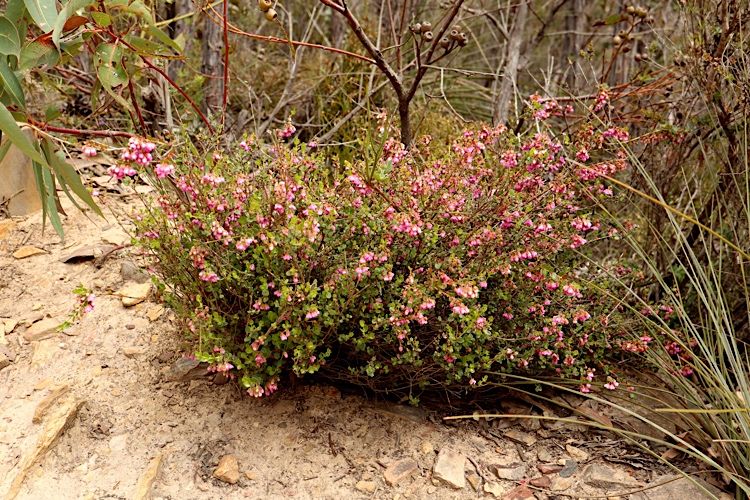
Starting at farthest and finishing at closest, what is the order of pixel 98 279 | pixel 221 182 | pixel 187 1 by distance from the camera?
pixel 187 1
pixel 98 279
pixel 221 182

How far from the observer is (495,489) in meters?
2.13

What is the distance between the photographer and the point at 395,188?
2.33 m

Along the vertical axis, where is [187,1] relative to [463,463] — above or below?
above

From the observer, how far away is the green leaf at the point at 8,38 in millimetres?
1953

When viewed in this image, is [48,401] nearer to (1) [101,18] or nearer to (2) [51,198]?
(2) [51,198]

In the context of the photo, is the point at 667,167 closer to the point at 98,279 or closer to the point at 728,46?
the point at 728,46

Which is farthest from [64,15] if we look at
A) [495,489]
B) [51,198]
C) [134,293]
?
[495,489]

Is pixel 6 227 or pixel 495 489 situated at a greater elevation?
pixel 6 227

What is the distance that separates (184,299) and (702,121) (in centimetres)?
237

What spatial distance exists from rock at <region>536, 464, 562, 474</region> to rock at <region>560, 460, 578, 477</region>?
1cm

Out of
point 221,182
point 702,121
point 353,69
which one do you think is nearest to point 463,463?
point 221,182

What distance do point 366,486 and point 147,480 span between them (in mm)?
683

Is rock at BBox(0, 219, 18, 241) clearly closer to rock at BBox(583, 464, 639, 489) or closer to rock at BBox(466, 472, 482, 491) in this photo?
rock at BBox(466, 472, 482, 491)

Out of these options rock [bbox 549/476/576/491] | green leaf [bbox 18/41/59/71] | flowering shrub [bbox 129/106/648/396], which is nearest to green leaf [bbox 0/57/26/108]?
green leaf [bbox 18/41/59/71]
